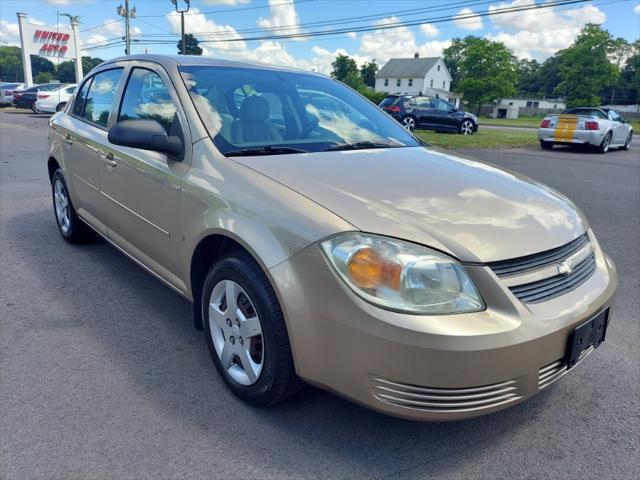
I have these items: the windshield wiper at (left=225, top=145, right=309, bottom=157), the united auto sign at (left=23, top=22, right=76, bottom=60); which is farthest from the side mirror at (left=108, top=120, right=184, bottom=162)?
the united auto sign at (left=23, top=22, right=76, bottom=60)

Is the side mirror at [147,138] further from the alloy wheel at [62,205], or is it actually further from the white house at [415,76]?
the white house at [415,76]

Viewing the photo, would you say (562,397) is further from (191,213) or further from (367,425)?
(191,213)

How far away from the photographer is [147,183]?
9.43 ft

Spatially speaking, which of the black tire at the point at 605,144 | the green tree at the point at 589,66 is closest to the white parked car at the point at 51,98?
the black tire at the point at 605,144

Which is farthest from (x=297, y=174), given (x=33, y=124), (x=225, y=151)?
(x=33, y=124)

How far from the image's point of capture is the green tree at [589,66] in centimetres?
5994

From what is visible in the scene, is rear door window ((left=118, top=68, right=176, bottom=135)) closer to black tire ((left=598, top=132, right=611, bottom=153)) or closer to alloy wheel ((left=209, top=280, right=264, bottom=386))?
alloy wheel ((left=209, top=280, right=264, bottom=386))

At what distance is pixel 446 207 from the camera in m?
2.14

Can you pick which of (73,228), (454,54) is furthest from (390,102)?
(454,54)

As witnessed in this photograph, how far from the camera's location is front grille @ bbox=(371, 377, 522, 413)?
182 cm

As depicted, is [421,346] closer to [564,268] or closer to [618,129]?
[564,268]

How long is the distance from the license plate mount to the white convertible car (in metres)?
14.8

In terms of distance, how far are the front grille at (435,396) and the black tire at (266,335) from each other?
1.37ft

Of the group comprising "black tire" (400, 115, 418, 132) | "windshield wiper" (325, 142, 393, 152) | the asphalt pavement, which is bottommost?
the asphalt pavement
